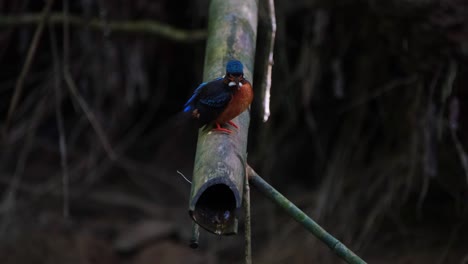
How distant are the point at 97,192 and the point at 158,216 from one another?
503 mm

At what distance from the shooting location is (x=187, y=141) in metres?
5.68

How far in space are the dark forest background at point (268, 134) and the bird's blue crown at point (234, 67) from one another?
5.06 feet

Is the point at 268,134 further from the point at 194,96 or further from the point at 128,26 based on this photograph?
the point at 194,96

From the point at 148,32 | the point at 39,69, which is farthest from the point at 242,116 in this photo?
the point at 39,69

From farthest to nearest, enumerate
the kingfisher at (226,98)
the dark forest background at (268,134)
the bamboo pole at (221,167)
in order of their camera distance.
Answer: the dark forest background at (268,134), the kingfisher at (226,98), the bamboo pole at (221,167)

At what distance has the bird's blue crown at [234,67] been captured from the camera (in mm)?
2156

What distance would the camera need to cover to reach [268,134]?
16.3ft

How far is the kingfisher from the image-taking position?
2135 mm

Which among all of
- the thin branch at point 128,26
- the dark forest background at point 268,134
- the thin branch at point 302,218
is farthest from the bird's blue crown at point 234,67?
the thin branch at point 128,26

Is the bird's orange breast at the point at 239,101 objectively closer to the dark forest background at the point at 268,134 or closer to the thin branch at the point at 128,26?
the dark forest background at the point at 268,134

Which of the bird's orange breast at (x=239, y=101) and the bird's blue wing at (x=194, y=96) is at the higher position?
the bird's orange breast at (x=239, y=101)

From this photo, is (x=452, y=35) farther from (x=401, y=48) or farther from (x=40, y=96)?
(x=40, y=96)

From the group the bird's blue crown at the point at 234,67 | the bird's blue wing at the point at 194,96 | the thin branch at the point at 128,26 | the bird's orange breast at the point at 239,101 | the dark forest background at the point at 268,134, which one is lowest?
the dark forest background at the point at 268,134

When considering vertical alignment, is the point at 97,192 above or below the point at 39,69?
below
